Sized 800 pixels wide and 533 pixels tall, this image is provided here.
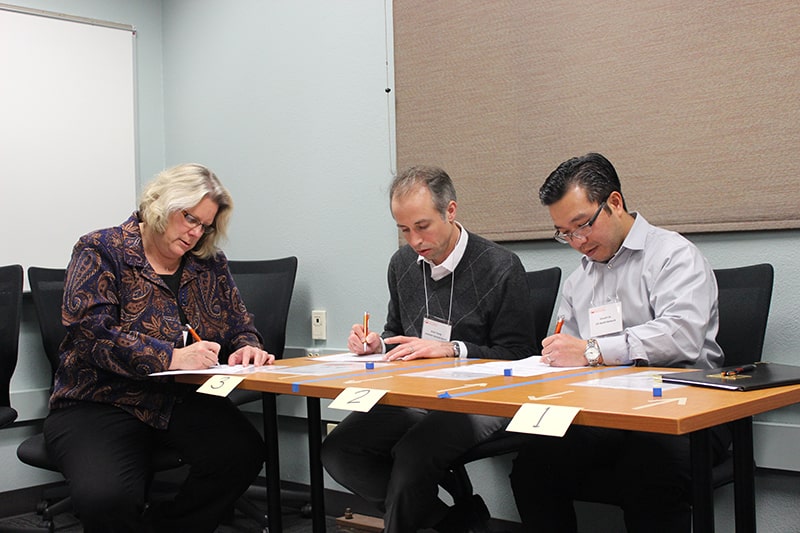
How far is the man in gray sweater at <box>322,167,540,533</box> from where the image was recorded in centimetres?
202

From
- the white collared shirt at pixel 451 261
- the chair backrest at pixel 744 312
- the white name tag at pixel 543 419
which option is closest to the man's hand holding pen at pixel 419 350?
the white collared shirt at pixel 451 261

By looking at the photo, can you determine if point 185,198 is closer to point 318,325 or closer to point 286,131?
point 318,325

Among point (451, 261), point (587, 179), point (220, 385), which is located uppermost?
point (587, 179)

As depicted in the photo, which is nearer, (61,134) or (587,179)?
(587,179)

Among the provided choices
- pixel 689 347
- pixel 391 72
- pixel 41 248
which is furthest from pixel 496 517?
pixel 41 248

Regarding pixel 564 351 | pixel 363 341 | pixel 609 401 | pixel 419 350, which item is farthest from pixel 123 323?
pixel 609 401

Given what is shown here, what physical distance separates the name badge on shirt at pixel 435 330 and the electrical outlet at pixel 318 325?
1.13 metres

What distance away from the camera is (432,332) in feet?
8.05

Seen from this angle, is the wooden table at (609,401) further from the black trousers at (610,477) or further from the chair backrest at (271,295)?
the chair backrest at (271,295)

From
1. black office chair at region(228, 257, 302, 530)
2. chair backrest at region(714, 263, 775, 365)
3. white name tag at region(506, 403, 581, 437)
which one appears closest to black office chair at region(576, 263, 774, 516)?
chair backrest at region(714, 263, 775, 365)

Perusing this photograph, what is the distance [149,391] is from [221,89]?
82.0 inches

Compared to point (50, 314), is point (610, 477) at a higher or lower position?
lower

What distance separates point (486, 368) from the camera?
1966 mm

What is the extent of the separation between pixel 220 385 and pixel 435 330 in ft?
2.34
